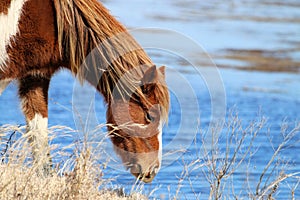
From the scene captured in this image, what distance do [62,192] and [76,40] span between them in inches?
52.2

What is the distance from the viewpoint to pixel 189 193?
6461 millimetres

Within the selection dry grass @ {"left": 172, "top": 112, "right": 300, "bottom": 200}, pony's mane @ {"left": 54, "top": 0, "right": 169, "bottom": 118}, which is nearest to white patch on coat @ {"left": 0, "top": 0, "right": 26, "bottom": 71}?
pony's mane @ {"left": 54, "top": 0, "right": 169, "bottom": 118}

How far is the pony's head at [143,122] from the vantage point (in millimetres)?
5531

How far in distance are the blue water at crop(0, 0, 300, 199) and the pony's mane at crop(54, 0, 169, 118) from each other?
26 centimetres

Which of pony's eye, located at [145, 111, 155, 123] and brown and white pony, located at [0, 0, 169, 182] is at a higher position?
brown and white pony, located at [0, 0, 169, 182]

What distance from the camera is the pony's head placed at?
553 cm

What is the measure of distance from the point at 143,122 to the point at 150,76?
36cm

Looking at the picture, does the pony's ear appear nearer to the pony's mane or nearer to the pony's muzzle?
the pony's mane

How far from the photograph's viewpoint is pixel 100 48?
221 inches

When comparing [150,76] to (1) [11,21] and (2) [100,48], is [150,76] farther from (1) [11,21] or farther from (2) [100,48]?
(1) [11,21]

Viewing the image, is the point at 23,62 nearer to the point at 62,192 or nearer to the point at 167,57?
the point at 62,192

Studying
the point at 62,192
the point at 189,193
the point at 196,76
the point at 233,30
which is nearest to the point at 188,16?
the point at 233,30

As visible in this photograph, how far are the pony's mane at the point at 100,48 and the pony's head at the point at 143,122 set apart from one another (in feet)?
0.08

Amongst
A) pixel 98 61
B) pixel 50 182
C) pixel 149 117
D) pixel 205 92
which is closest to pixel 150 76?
pixel 149 117
